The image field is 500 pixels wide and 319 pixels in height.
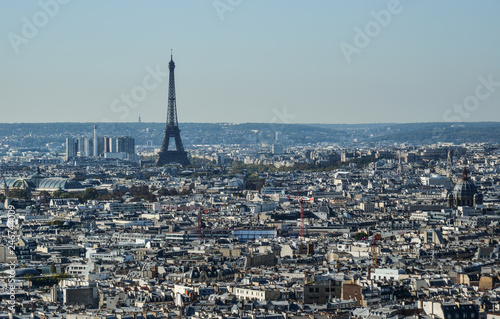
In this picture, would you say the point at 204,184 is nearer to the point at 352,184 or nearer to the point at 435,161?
the point at 352,184

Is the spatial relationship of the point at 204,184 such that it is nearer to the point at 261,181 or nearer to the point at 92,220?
the point at 261,181

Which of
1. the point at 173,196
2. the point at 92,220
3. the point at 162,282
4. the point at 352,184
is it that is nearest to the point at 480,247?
the point at 162,282

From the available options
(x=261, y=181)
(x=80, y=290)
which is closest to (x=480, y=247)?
(x=80, y=290)

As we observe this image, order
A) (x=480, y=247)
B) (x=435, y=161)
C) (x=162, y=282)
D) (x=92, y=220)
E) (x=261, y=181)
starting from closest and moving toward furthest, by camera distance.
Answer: (x=162, y=282) < (x=480, y=247) < (x=92, y=220) < (x=261, y=181) < (x=435, y=161)

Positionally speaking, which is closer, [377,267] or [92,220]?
[377,267]

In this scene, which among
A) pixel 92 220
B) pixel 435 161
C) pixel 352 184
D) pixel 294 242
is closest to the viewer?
pixel 294 242

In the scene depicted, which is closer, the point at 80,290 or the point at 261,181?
the point at 80,290

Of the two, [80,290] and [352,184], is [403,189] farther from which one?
[80,290]

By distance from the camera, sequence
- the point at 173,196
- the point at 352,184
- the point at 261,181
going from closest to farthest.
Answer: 1. the point at 173,196
2. the point at 352,184
3. the point at 261,181

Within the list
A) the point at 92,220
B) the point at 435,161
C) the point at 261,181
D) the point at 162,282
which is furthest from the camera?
the point at 435,161
